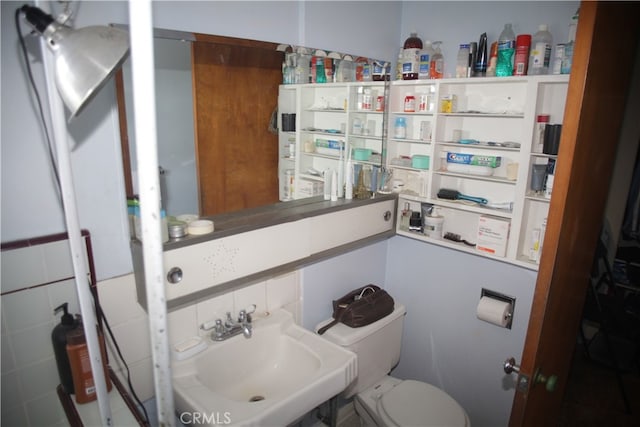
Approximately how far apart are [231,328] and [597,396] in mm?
2364

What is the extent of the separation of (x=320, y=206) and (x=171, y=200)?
0.66 meters

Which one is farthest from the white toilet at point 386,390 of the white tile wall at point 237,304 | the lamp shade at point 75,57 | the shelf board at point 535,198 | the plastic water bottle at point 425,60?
the lamp shade at point 75,57

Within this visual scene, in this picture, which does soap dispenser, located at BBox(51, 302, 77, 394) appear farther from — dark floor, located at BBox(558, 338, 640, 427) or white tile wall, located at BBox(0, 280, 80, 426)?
dark floor, located at BBox(558, 338, 640, 427)

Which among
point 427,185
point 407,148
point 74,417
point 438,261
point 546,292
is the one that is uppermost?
point 407,148

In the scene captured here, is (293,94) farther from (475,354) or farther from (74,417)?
(475,354)

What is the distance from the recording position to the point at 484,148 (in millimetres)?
1753

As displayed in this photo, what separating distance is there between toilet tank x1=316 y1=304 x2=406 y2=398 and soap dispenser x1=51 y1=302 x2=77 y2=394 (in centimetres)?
101

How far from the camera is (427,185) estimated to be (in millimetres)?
1952

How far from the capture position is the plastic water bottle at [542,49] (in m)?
1.57

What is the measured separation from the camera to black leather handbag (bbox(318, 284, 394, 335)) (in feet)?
6.15

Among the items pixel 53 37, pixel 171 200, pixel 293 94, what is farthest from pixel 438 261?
pixel 53 37

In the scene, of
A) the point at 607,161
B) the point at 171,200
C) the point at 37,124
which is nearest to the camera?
the point at 37,124

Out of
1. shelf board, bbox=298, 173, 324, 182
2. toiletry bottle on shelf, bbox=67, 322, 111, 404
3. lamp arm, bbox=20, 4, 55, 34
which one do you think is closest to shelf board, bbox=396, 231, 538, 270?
shelf board, bbox=298, 173, 324, 182

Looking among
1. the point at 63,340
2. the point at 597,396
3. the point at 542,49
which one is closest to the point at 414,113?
the point at 542,49
